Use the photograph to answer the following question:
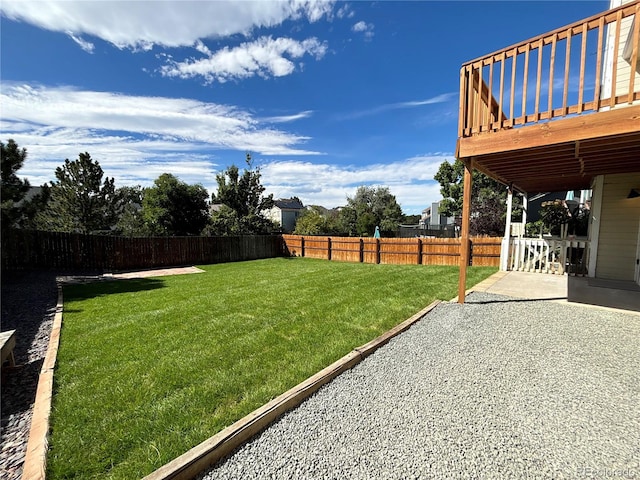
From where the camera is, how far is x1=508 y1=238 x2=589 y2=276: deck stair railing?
7.71 metres

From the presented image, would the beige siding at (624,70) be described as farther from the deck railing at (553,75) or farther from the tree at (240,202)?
the tree at (240,202)

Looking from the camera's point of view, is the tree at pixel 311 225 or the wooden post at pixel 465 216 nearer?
the wooden post at pixel 465 216

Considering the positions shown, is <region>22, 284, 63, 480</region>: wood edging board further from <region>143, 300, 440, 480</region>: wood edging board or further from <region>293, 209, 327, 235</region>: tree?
<region>293, 209, 327, 235</region>: tree

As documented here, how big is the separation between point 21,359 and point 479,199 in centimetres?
2200

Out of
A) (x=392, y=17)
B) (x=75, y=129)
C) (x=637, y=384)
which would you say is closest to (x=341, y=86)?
(x=392, y=17)

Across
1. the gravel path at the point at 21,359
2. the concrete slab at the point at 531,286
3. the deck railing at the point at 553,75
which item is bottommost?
the gravel path at the point at 21,359

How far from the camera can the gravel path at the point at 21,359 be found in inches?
77.5

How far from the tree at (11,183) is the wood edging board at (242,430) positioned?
10.7 meters

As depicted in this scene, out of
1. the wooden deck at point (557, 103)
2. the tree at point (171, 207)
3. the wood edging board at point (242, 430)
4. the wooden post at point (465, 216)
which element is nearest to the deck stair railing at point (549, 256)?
the wooden deck at point (557, 103)

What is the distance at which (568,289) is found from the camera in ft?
19.9

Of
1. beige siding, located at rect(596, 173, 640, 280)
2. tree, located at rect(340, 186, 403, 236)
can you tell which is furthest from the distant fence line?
tree, located at rect(340, 186, 403, 236)

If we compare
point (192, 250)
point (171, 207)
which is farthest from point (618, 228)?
point (171, 207)

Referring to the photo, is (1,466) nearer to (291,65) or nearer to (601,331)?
(601,331)

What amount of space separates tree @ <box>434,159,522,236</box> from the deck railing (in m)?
12.5
